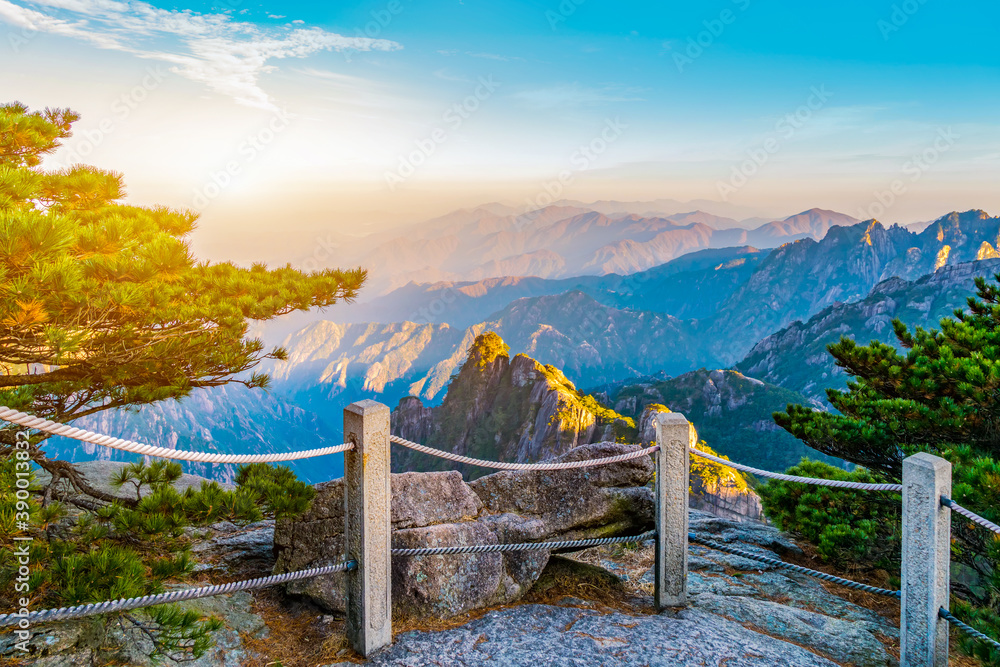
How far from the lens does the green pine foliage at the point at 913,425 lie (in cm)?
671

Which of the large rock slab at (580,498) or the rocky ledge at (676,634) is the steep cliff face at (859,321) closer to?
the rocky ledge at (676,634)

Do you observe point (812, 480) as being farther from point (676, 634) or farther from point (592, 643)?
point (592, 643)

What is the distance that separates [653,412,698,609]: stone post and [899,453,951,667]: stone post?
5.43 feet

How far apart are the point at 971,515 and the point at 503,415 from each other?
344 feet

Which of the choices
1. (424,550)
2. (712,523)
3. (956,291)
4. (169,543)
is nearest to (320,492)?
(169,543)

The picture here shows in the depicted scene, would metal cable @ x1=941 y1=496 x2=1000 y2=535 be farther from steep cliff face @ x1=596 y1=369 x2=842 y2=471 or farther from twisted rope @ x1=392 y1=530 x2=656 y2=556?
steep cliff face @ x1=596 y1=369 x2=842 y2=471

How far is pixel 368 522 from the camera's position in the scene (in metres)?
4.50

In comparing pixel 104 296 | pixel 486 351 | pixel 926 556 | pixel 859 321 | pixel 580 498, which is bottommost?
pixel 486 351

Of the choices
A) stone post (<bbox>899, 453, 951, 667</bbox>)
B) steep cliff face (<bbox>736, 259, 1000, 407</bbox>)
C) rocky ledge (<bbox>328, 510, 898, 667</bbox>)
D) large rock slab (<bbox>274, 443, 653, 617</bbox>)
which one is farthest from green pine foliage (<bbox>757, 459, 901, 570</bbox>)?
steep cliff face (<bbox>736, 259, 1000, 407</bbox>)

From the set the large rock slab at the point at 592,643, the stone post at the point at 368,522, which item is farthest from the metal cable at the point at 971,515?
the stone post at the point at 368,522

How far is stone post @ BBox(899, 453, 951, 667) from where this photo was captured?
14.4ft

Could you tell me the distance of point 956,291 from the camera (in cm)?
15600

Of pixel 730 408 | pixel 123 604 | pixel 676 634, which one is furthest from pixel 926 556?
pixel 730 408

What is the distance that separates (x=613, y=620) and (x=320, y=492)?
328 centimetres
